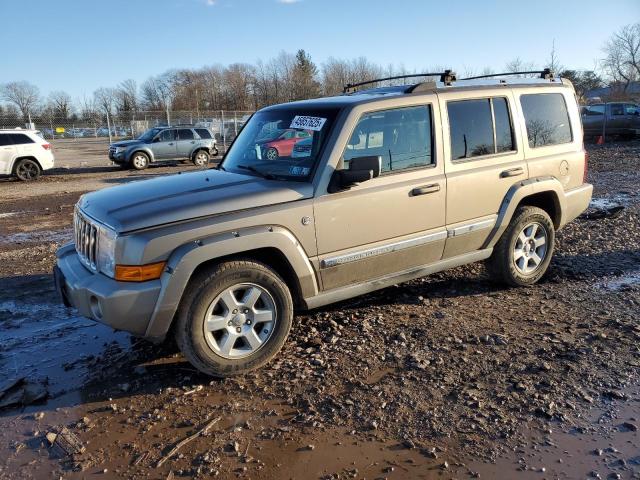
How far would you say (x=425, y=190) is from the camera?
14.1ft

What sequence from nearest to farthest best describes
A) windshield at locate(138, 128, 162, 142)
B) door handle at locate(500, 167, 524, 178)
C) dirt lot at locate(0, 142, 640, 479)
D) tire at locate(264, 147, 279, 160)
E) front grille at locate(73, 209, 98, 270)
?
dirt lot at locate(0, 142, 640, 479) < front grille at locate(73, 209, 98, 270) < tire at locate(264, 147, 279, 160) < door handle at locate(500, 167, 524, 178) < windshield at locate(138, 128, 162, 142)

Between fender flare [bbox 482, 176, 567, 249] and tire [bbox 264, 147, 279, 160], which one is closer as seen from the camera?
tire [bbox 264, 147, 279, 160]

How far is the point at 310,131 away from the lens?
414 cm

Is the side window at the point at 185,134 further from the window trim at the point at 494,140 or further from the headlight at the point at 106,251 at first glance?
the headlight at the point at 106,251

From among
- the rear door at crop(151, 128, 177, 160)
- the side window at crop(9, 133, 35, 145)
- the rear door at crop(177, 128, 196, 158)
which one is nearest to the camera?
the side window at crop(9, 133, 35, 145)

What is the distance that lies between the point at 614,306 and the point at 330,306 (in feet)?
8.44

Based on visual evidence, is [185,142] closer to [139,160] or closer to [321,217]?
[139,160]

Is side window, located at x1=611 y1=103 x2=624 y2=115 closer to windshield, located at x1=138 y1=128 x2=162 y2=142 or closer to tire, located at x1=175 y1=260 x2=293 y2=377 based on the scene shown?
windshield, located at x1=138 y1=128 x2=162 y2=142

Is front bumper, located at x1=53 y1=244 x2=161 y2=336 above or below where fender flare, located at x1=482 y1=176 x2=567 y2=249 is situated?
below

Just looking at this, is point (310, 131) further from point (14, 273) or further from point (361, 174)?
point (14, 273)

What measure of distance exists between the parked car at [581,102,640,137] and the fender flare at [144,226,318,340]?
23748mm

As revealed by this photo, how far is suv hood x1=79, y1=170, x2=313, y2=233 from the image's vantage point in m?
3.46

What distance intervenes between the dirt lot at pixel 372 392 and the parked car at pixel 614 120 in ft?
67.4

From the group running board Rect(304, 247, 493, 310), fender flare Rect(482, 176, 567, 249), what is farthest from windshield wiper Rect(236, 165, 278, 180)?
fender flare Rect(482, 176, 567, 249)
